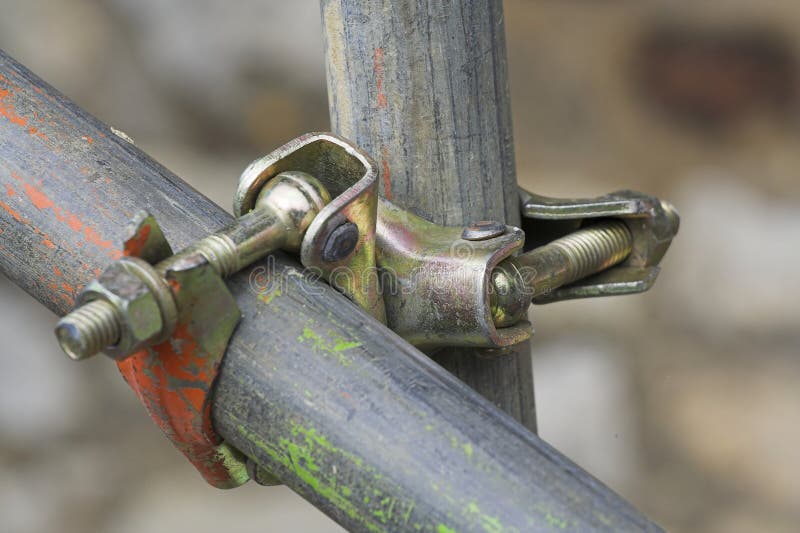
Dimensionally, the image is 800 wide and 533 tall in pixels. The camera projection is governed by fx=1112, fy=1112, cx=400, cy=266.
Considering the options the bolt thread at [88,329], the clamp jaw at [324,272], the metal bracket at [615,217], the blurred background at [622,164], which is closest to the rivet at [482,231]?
the clamp jaw at [324,272]

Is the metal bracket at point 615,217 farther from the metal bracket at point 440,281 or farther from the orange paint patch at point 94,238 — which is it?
the orange paint patch at point 94,238

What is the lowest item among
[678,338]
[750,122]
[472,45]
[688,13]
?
[678,338]

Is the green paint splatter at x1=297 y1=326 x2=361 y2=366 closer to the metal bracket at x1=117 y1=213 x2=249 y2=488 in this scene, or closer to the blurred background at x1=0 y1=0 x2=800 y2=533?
the metal bracket at x1=117 y1=213 x2=249 y2=488

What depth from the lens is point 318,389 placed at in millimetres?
476

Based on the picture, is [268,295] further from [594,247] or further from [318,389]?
[594,247]

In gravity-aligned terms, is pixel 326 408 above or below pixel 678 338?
above

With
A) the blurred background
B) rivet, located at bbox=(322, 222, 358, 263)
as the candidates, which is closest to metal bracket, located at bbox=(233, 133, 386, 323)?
rivet, located at bbox=(322, 222, 358, 263)

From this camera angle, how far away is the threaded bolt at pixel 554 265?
0.60m

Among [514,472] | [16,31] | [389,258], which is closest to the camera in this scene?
[514,472]

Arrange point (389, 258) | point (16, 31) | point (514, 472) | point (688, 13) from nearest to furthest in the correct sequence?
point (514, 472) < point (389, 258) < point (688, 13) < point (16, 31)

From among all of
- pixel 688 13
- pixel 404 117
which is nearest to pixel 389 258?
pixel 404 117

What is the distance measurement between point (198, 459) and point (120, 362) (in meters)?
0.06

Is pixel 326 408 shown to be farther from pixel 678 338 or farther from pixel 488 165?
pixel 678 338

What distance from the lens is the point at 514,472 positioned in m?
0.45
